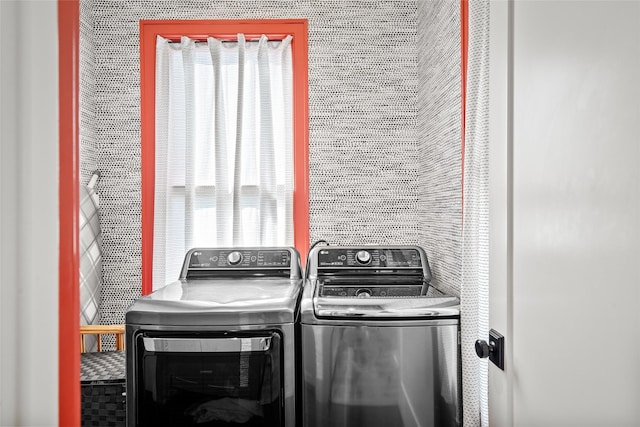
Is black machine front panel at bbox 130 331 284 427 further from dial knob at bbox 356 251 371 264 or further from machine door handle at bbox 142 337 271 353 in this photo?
dial knob at bbox 356 251 371 264

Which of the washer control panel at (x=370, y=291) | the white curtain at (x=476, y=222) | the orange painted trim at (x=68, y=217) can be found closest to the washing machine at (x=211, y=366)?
the washer control panel at (x=370, y=291)

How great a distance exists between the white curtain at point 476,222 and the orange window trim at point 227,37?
132cm

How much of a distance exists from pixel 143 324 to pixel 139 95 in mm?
1488

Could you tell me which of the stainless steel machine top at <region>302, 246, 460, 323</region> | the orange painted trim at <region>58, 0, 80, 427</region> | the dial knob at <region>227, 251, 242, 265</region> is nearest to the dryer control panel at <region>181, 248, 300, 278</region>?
the dial knob at <region>227, 251, 242, 265</region>

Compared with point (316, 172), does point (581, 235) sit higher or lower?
lower

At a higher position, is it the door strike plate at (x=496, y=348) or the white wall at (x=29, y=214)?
the white wall at (x=29, y=214)

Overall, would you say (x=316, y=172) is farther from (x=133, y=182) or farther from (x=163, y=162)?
(x=133, y=182)

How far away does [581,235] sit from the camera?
736 mm

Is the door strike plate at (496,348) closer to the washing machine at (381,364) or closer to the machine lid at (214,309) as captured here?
the washing machine at (381,364)

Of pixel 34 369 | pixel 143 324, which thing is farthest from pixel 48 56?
pixel 143 324

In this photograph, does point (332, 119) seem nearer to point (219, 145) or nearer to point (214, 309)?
point (219, 145)

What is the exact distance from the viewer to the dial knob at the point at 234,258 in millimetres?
2461

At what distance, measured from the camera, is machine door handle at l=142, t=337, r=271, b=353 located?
1.75m

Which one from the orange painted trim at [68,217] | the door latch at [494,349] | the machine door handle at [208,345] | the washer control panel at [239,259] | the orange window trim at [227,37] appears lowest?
the machine door handle at [208,345]
